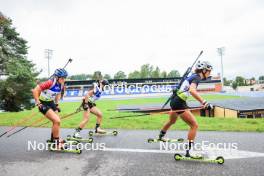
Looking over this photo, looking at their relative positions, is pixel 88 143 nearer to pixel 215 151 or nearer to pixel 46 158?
pixel 46 158

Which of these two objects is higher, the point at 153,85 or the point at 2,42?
the point at 2,42

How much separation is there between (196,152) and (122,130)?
14.1 feet

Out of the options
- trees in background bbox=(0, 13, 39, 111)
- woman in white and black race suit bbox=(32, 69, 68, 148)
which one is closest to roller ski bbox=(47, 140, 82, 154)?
woman in white and black race suit bbox=(32, 69, 68, 148)

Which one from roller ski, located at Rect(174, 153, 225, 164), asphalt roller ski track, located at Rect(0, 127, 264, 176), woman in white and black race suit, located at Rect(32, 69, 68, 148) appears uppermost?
woman in white and black race suit, located at Rect(32, 69, 68, 148)

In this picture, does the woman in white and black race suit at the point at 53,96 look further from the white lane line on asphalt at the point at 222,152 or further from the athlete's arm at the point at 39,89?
the white lane line on asphalt at the point at 222,152

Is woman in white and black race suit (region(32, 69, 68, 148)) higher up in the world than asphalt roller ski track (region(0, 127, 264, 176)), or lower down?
higher up

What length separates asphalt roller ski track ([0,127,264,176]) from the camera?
19.4ft

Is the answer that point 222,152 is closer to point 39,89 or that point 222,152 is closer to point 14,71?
point 39,89

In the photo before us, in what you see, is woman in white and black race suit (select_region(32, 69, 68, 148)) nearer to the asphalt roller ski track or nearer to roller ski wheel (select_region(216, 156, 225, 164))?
the asphalt roller ski track

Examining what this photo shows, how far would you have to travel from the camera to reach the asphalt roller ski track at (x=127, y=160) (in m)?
5.90

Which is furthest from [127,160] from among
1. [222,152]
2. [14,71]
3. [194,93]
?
[14,71]

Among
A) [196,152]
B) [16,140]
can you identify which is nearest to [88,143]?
[16,140]

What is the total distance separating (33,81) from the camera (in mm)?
35344

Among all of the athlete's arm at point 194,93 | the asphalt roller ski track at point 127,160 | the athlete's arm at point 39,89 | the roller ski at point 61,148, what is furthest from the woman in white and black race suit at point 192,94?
the athlete's arm at point 39,89
